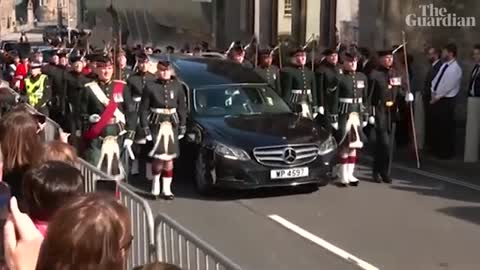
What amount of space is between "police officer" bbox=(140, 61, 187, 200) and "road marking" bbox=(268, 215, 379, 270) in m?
1.66

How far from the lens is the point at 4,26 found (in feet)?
324

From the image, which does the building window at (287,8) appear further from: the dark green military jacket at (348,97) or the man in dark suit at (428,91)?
the dark green military jacket at (348,97)

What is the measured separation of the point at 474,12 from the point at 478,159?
3764 millimetres

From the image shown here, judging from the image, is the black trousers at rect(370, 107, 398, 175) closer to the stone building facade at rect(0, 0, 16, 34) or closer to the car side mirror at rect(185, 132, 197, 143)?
the car side mirror at rect(185, 132, 197, 143)

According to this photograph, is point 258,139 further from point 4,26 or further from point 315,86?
point 4,26

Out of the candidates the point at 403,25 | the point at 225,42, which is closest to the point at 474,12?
the point at 403,25

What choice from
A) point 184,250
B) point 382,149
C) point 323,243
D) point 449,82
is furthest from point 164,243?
point 449,82

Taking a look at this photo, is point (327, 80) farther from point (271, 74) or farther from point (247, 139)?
point (247, 139)

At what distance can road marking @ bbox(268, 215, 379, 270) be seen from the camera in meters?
7.92

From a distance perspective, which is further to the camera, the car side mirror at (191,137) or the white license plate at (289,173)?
the car side mirror at (191,137)

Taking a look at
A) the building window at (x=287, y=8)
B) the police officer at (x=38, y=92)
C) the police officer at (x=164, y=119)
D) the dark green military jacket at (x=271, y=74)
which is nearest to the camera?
the police officer at (x=164, y=119)

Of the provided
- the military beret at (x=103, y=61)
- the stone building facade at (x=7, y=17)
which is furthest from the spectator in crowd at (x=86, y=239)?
the stone building facade at (x=7, y=17)

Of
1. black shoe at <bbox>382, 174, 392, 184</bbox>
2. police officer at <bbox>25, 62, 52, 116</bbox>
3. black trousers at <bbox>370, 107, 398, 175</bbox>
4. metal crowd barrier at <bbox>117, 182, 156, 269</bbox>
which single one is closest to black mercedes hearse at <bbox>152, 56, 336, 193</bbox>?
black trousers at <bbox>370, 107, 398, 175</bbox>

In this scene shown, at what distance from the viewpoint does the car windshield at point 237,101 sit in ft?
38.1
